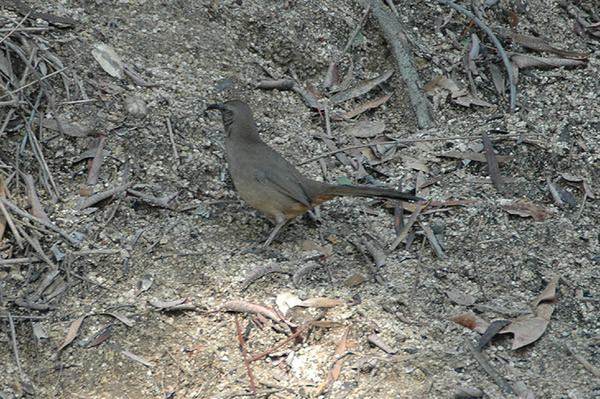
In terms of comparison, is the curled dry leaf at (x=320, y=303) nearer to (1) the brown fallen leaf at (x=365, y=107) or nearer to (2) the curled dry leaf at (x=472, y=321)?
(2) the curled dry leaf at (x=472, y=321)

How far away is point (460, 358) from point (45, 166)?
2.68 m

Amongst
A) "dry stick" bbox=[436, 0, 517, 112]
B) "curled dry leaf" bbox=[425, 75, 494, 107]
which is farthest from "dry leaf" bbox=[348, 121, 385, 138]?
"dry stick" bbox=[436, 0, 517, 112]

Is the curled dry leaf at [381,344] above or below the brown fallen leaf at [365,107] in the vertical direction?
below

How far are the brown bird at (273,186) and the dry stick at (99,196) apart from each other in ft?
2.29

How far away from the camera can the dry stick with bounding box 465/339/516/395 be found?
126 inches

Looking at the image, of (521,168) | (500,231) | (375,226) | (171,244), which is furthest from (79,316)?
(521,168)

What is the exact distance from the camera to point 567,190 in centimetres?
462

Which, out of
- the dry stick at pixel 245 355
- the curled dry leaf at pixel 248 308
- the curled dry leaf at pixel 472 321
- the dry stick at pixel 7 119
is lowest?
the dry stick at pixel 245 355

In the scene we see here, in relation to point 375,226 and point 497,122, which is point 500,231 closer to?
point 375,226

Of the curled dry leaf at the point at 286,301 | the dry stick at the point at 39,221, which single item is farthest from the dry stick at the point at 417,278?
the dry stick at the point at 39,221

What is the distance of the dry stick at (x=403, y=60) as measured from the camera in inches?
205

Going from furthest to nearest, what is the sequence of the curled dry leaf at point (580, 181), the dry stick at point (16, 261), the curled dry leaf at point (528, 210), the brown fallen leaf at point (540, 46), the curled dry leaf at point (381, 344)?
the brown fallen leaf at point (540, 46), the curled dry leaf at point (580, 181), the curled dry leaf at point (528, 210), the dry stick at point (16, 261), the curled dry leaf at point (381, 344)

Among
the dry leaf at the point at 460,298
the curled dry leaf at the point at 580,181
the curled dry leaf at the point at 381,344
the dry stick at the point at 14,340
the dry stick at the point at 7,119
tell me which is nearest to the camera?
the dry stick at the point at 14,340

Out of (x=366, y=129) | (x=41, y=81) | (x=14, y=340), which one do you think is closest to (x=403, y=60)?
(x=366, y=129)
